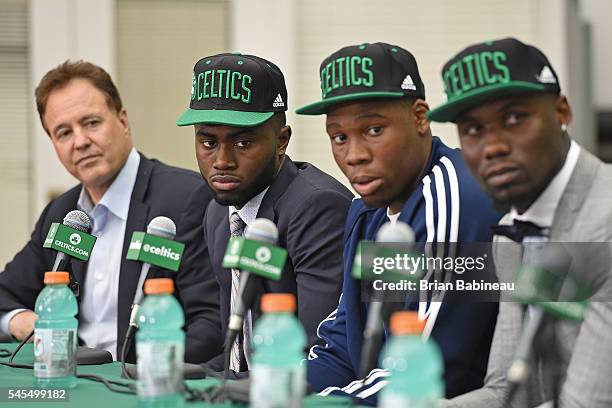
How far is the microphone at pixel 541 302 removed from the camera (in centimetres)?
127

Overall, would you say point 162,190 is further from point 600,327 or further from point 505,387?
point 600,327

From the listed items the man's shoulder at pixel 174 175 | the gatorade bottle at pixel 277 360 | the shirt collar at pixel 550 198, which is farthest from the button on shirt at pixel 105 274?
the shirt collar at pixel 550 198

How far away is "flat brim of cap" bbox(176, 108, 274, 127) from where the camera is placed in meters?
2.30

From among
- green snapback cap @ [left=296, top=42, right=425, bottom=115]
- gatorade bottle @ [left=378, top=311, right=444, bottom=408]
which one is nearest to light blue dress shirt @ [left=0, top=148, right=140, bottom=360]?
green snapback cap @ [left=296, top=42, right=425, bottom=115]

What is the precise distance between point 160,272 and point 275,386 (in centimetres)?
146

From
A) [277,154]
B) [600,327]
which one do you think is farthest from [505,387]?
[277,154]

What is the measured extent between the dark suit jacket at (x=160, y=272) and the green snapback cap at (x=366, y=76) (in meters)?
0.95

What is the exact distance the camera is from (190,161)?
15.5 feet

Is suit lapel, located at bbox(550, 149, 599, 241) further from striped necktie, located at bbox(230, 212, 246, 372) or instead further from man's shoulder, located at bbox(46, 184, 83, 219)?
man's shoulder, located at bbox(46, 184, 83, 219)

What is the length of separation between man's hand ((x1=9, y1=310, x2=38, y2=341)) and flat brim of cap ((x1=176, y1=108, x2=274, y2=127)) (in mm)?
938

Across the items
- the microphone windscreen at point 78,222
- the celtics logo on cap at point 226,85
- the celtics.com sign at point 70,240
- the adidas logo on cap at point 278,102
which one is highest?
the celtics logo on cap at point 226,85

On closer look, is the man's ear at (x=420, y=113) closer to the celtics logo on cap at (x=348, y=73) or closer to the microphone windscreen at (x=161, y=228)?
the celtics logo on cap at (x=348, y=73)

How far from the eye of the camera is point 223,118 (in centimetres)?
231

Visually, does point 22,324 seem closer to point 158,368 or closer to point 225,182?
point 225,182
